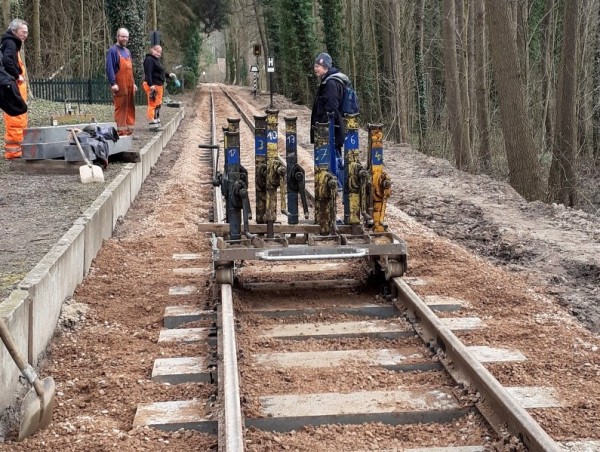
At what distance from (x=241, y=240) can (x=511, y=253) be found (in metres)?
3.45

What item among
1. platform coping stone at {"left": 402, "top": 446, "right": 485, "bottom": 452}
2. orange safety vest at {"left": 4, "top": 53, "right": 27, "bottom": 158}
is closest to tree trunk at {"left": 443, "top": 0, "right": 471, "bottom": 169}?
orange safety vest at {"left": 4, "top": 53, "right": 27, "bottom": 158}

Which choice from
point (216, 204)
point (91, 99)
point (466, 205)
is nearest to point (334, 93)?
point (216, 204)

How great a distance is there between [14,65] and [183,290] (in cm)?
752

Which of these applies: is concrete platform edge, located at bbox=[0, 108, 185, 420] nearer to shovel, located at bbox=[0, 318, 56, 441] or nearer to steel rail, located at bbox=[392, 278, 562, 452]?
shovel, located at bbox=[0, 318, 56, 441]

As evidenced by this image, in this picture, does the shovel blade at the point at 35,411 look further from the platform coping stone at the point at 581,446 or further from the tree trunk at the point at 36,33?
the tree trunk at the point at 36,33

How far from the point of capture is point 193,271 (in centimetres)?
847

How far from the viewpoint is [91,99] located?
3228cm

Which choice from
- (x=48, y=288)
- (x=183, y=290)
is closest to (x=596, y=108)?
(x=183, y=290)

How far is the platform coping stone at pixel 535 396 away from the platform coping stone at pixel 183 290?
3.39m

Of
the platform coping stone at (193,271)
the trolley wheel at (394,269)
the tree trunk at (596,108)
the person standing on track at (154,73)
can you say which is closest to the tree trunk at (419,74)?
the tree trunk at (596,108)

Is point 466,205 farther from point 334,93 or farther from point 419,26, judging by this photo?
point 419,26

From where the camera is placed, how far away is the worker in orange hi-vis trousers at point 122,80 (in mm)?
17031

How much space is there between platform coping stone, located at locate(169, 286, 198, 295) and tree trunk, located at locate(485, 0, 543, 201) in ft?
30.1

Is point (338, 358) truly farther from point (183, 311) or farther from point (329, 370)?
point (183, 311)
